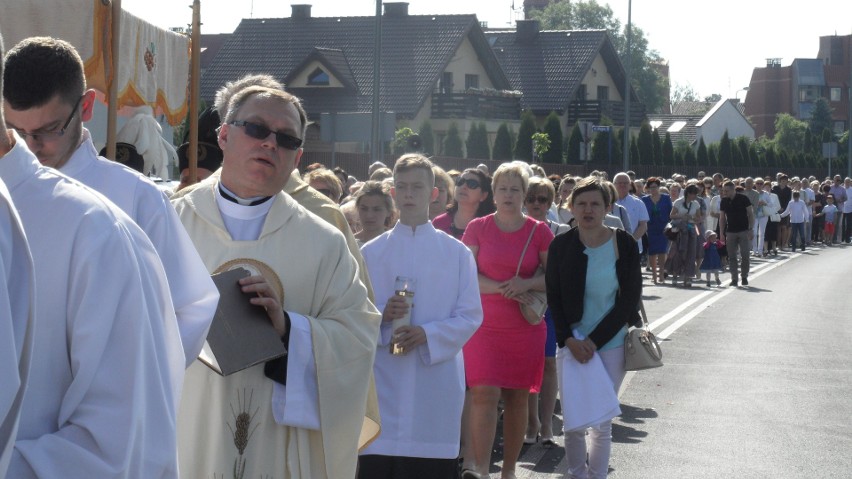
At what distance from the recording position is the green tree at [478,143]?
50.8 meters

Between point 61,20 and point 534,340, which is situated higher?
point 61,20

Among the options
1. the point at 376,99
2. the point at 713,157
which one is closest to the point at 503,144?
the point at 713,157

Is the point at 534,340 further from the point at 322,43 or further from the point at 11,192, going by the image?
the point at 322,43

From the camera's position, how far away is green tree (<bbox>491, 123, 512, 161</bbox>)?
51062 mm

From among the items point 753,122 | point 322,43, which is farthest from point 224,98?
point 753,122

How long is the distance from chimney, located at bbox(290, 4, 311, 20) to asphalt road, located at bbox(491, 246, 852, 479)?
40.3 metres

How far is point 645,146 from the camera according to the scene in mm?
59469

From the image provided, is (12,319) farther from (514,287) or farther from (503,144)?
(503,144)

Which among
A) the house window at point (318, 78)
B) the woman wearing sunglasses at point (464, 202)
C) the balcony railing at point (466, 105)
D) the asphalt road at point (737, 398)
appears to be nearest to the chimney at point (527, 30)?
the balcony railing at point (466, 105)

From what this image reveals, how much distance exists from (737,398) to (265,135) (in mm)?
7878

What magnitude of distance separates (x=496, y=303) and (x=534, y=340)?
1.05ft

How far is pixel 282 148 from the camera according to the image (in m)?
4.20

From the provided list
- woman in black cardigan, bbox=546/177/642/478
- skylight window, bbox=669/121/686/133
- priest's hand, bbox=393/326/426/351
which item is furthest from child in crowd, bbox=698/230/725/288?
skylight window, bbox=669/121/686/133

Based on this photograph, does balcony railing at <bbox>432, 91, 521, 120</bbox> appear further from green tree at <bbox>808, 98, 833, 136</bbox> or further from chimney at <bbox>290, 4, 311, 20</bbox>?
green tree at <bbox>808, 98, 833, 136</bbox>
